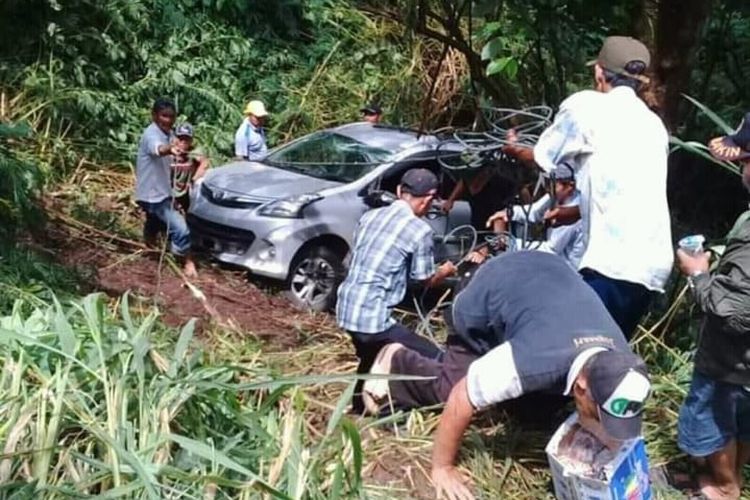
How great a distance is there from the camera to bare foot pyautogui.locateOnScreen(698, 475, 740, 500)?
4.86 metres

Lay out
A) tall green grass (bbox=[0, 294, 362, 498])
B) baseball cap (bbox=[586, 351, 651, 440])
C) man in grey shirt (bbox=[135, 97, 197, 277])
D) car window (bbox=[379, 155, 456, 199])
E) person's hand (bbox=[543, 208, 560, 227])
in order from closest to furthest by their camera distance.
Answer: tall green grass (bbox=[0, 294, 362, 498]), baseball cap (bbox=[586, 351, 651, 440]), person's hand (bbox=[543, 208, 560, 227]), man in grey shirt (bbox=[135, 97, 197, 277]), car window (bbox=[379, 155, 456, 199])

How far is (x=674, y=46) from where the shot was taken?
23.5 ft

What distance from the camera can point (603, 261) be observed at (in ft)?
16.7

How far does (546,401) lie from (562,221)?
975 millimetres

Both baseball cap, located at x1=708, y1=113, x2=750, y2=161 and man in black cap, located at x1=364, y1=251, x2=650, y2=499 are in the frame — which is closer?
man in black cap, located at x1=364, y1=251, x2=650, y2=499

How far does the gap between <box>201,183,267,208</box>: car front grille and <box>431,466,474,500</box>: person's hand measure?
4.98 m

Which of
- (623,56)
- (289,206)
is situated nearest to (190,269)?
(289,206)

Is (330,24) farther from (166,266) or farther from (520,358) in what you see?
(520,358)

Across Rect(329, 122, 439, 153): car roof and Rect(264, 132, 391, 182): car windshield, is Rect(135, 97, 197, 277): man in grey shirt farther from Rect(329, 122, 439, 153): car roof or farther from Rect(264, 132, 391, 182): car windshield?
Rect(329, 122, 439, 153): car roof

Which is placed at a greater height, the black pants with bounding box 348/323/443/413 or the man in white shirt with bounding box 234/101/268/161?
the black pants with bounding box 348/323/443/413

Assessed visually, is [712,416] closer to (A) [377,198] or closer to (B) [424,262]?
(B) [424,262]

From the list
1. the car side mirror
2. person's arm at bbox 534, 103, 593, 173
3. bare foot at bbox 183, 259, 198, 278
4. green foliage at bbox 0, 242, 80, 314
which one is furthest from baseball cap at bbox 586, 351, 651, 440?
bare foot at bbox 183, 259, 198, 278

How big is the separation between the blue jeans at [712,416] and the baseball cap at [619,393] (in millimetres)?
733

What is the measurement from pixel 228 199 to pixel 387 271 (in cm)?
380
